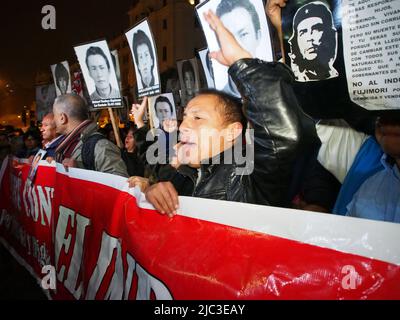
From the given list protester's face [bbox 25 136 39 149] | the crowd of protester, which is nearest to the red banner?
the crowd of protester

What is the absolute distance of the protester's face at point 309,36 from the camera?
1.79 metres

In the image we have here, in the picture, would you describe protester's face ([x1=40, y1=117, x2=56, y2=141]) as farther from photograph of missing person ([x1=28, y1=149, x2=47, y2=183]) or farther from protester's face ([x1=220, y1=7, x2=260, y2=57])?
protester's face ([x1=220, y1=7, x2=260, y2=57])

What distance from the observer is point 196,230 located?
5.19ft

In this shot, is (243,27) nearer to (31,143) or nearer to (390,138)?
(390,138)

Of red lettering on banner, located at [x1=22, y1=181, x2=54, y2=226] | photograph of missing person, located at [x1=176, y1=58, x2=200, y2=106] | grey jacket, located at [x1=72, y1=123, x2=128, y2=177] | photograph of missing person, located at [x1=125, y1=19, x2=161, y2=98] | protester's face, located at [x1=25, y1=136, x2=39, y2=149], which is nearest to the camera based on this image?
grey jacket, located at [x1=72, y1=123, x2=128, y2=177]

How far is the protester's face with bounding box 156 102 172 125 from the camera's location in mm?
5551

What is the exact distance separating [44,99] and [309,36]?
807 centimetres

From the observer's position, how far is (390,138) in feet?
6.00

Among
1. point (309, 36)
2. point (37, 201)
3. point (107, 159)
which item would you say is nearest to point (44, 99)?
point (37, 201)

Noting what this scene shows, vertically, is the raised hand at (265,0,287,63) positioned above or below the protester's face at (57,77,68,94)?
below

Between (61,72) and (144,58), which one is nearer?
(144,58)

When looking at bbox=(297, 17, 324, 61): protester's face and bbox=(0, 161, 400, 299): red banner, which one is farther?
bbox=(297, 17, 324, 61): protester's face

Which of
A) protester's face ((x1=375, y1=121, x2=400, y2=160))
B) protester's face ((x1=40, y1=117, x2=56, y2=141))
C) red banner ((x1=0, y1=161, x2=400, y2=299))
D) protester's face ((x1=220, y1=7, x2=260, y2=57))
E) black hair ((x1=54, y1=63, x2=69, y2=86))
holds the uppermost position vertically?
black hair ((x1=54, y1=63, x2=69, y2=86))

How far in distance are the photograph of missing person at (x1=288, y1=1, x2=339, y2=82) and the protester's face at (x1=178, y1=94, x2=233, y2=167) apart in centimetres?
48
